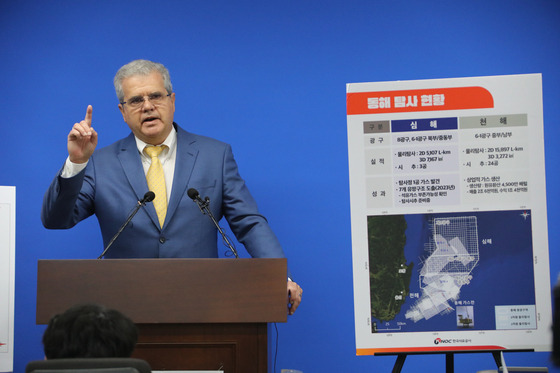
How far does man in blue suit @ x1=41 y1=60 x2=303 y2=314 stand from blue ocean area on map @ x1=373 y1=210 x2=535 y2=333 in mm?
557

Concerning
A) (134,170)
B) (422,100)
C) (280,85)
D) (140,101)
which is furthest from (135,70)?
(422,100)

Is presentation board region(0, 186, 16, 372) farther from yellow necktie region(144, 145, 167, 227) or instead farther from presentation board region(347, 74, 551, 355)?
presentation board region(347, 74, 551, 355)

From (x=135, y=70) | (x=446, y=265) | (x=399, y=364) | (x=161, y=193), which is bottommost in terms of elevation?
(x=399, y=364)

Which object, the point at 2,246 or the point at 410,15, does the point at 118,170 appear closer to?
the point at 2,246

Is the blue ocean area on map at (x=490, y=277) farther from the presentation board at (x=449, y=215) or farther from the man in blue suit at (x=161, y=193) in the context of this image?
the man in blue suit at (x=161, y=193)

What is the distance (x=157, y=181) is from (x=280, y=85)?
1.23 meters

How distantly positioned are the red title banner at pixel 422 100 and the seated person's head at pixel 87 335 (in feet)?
5.16

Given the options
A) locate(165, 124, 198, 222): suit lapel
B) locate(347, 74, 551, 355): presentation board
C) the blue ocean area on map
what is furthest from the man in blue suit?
the blue ocean area on map

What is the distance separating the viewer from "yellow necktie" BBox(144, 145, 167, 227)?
3076 mm

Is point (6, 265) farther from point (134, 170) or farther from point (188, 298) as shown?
point (188, 298)

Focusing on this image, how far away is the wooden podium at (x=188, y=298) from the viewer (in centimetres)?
236

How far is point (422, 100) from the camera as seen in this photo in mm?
2949

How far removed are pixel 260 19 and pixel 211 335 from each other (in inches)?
89.9

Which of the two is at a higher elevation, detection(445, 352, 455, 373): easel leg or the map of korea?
the map of korea
